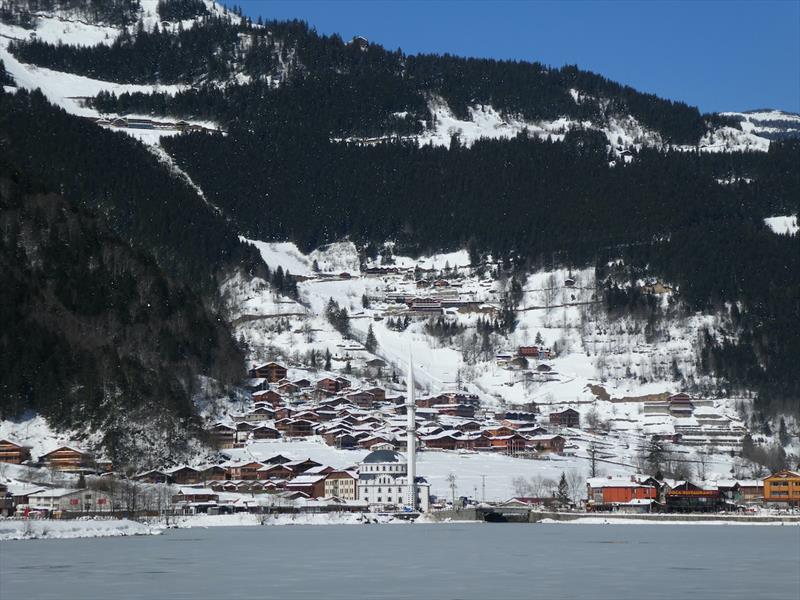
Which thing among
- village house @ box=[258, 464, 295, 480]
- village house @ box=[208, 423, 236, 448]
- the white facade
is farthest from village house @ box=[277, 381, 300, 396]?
village house @ box=[258, 464, 295, 480]

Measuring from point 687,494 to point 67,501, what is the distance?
57898mm

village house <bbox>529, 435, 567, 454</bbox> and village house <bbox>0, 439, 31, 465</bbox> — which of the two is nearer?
village house <bbox>0, 439, 31, 465</bbox>

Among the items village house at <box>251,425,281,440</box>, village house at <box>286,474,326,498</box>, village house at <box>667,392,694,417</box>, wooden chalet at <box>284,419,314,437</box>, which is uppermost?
Result: village house at <box>667,392,694,417</box>

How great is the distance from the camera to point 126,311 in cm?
16450

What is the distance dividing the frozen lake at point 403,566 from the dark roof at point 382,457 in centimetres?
4749

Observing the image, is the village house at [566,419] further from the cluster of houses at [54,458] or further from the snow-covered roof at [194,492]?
Answer: the cluster of houses at [54,458]

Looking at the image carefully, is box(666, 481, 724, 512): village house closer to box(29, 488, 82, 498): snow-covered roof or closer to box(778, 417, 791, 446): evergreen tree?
box(778, 417, 791, 446): evergreen tree

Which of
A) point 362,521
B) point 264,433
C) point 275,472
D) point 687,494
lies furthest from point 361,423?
point 687,494

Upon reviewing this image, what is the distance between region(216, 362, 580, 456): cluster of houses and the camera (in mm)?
174500

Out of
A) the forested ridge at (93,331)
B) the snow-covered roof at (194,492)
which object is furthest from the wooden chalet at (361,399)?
the snow-covered roof at (194,492)

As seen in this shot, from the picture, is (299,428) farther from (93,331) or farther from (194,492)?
(194,492)

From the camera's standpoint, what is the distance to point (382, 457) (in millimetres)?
157250

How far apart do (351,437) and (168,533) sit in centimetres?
6924

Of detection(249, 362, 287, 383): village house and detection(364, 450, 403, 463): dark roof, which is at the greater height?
detection(249, 362, 287, 383): village house
